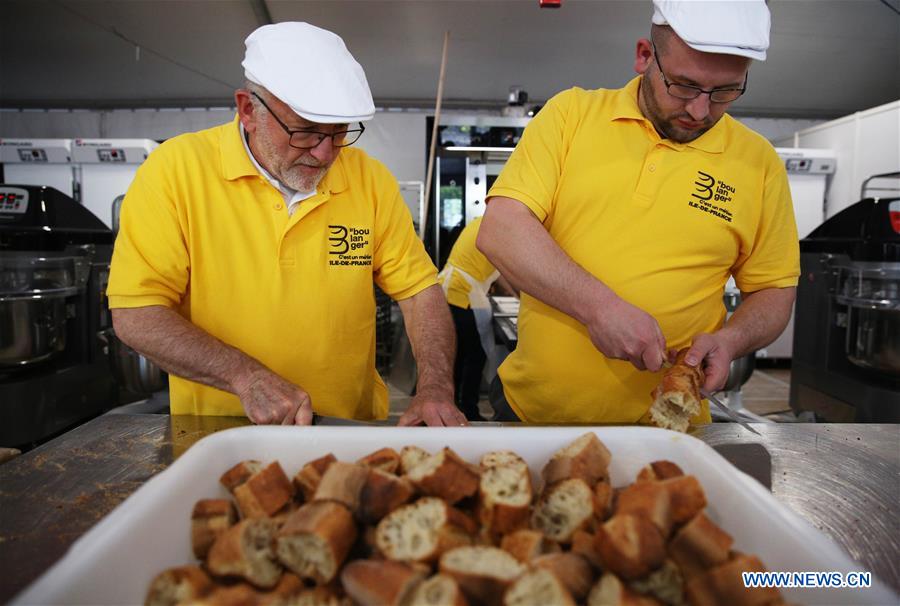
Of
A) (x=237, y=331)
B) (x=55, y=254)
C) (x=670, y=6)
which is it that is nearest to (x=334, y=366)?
(x=237, y=331)

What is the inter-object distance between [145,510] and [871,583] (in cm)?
75

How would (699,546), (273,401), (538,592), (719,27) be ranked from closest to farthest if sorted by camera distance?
(538,592) < (699,546) < (273,401) < (719,27)

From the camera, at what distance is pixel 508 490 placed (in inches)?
29.2

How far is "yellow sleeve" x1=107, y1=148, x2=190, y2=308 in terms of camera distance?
1321mm

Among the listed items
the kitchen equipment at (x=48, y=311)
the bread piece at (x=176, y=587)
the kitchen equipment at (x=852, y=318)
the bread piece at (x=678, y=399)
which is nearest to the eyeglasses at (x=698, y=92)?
the bread piece at (x=678, y=399)

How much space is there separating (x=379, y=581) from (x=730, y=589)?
352 mm

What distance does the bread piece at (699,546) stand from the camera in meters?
0.65

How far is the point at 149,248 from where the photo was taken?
4.46 ft

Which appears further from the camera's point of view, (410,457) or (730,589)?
(410,457)

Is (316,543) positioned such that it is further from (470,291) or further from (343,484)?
(470,291)

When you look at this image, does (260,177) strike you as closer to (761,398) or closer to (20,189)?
(20,189)

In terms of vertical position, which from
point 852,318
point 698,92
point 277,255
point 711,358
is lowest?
point 852,318

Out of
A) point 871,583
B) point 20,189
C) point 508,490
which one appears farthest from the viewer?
point 20,189

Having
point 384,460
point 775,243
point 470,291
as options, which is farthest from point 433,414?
point 470,291
